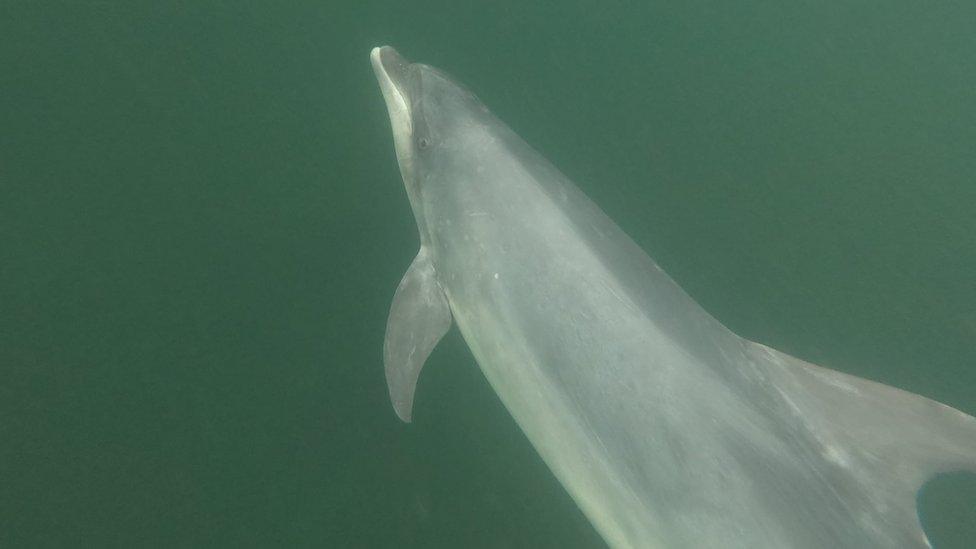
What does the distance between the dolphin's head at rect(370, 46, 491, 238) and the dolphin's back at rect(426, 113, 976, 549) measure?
88 centimetres

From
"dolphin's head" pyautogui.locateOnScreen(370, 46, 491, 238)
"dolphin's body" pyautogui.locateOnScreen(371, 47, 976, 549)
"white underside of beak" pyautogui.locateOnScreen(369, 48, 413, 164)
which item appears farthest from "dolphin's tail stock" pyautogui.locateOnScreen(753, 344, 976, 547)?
"white underside of beak" pyautogui.locateOnScreen(369, 48, 413, 164)

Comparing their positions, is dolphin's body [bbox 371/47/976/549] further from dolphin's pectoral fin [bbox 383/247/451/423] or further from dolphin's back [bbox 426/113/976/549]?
dolphin's pectoral fin [bbox 383/247/451/423]

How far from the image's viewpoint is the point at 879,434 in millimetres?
3344

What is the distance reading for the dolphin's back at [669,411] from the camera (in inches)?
120

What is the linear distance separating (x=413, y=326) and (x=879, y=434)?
2896 mm

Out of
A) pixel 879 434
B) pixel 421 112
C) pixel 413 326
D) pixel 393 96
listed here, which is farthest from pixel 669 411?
pixel 393 96

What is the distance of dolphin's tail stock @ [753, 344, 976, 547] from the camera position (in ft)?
10.3

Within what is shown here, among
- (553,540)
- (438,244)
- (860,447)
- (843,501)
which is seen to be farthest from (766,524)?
(438,244)

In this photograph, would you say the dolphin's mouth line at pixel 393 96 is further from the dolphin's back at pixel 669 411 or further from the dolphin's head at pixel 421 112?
the dolphin's back at pixel 669 411

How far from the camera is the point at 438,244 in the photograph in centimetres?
456

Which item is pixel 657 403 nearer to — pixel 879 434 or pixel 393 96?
pixel 879 434

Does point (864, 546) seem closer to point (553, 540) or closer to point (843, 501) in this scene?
point (843, 501)

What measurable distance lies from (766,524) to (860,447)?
758 mm

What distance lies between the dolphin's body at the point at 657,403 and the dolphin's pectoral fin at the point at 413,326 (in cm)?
23
